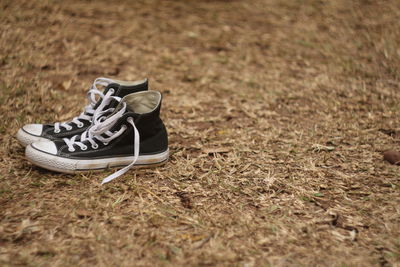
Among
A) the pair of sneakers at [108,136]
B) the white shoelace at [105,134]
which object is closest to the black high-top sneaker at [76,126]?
the pair of sneakers at [108,136]

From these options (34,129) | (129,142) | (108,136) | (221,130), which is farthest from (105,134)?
(221,130)

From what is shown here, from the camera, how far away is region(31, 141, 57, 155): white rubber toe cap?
232 centimetres

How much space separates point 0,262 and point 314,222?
5.06 feet

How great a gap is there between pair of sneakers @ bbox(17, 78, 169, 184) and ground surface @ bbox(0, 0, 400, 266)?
10 centimetres

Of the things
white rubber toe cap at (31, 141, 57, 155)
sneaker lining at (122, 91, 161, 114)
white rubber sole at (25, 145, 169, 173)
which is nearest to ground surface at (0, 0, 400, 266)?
white rubber sole at (25, 145, 169, 173)

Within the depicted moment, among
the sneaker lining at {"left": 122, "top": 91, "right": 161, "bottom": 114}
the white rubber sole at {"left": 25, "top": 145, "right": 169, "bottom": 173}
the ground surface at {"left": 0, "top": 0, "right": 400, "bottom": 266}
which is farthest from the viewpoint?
the sneaker lining at {"left": 122, "top": 91, "right": 161, "bottom": 114}

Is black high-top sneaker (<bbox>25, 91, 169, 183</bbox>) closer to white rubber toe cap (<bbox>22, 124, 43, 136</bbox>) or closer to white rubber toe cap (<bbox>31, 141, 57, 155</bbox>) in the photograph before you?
white rubber toe cap (<bbox>31, 141, 57, 155</bbox>)

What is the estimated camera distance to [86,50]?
14.3 feet

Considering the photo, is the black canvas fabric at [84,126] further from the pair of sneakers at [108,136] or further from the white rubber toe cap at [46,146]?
the white rubber toe cap at [46,146]

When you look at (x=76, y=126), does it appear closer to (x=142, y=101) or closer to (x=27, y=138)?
(x=27, y=138)

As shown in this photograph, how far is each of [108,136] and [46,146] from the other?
0.37 metres

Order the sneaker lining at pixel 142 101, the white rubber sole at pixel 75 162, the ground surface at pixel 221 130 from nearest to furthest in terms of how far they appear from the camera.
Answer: the ground surface at pixel 221 130 → the white rubber sole at pixel 75 162 → the sneaker lining at pixel 142 101

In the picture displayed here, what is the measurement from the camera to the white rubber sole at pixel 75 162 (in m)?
2.31

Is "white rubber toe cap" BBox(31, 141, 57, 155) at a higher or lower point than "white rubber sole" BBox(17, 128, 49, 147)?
higher
